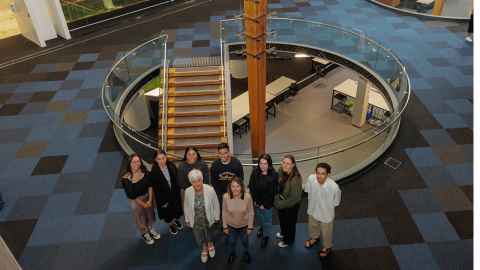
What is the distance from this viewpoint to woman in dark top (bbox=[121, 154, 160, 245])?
224 inches

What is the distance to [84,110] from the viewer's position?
10.6 metres

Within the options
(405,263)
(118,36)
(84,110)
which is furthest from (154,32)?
(405,263)

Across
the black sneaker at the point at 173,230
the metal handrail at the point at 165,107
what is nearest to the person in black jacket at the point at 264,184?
the black sneaker at the point at 173,230

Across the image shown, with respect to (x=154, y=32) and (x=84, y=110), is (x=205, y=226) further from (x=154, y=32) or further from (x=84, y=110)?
(x=154, y=32)

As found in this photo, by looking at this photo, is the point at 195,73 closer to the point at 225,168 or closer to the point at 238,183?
the point at 225,168

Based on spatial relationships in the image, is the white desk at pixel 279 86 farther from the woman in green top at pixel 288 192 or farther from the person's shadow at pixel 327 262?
the woman in green top at pixel 288 192

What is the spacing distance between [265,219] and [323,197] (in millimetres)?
1158

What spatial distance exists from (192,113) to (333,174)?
14.2ft

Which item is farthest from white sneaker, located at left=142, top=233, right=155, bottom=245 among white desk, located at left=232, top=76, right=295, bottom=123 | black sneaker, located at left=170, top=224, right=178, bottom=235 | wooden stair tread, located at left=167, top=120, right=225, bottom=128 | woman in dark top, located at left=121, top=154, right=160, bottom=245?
white desk, located at left=232, top=76, right=295, bottom=123

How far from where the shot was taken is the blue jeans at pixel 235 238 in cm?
589

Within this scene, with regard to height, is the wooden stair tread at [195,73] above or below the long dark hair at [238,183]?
below

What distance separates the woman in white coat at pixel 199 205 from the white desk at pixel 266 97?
10937 millimetres

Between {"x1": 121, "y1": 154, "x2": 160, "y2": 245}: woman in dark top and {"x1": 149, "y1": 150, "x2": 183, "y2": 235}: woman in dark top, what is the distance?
117mm

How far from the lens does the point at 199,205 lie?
18.4 ft
